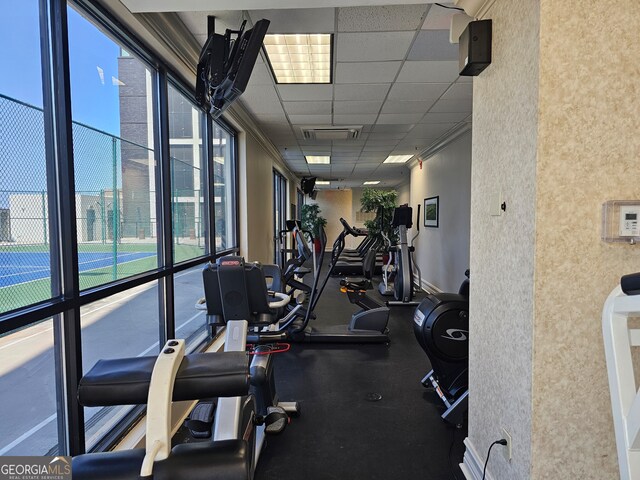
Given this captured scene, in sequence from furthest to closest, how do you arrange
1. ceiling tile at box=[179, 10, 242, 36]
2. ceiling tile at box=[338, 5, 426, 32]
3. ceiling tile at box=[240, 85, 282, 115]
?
ceiling tile at box=[240, 85, 282, 115]
ceiling tile at box=[179, 10, 242, 36]
ceiling tile at box=[338, 5, 426, 32]

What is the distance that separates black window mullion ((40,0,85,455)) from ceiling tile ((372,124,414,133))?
4.26 meters

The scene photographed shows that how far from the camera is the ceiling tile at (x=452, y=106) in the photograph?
13.9 feet

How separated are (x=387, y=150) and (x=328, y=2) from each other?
5484 millimetres

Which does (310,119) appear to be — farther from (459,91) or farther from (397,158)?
(397,158)

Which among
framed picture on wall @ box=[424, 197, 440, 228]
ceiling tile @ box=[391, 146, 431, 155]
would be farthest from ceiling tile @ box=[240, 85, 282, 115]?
framed picture on wall @ box=[424, 197, 440, 228]

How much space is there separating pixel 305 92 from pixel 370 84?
27.8 inches

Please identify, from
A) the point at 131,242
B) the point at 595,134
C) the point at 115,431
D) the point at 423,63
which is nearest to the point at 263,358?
the point at 115,431

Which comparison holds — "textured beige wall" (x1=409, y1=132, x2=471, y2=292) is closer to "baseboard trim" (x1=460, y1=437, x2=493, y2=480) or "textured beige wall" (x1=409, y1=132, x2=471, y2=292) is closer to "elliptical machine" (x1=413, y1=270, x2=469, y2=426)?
"elliptical machine" (x1=413, y1=270, x2=469, y2=426)

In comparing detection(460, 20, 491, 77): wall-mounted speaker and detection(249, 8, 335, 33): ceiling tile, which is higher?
detection(249, 8, 335, 33): ceiling tile

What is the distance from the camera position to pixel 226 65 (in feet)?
7.83

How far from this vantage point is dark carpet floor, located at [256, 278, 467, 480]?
2088 mm

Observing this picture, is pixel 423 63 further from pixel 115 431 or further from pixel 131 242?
pixel 115 431

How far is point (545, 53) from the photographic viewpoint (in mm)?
1345

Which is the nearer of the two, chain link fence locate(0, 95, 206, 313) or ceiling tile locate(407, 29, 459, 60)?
chain link fence locate(0, 95, 206, 313)
